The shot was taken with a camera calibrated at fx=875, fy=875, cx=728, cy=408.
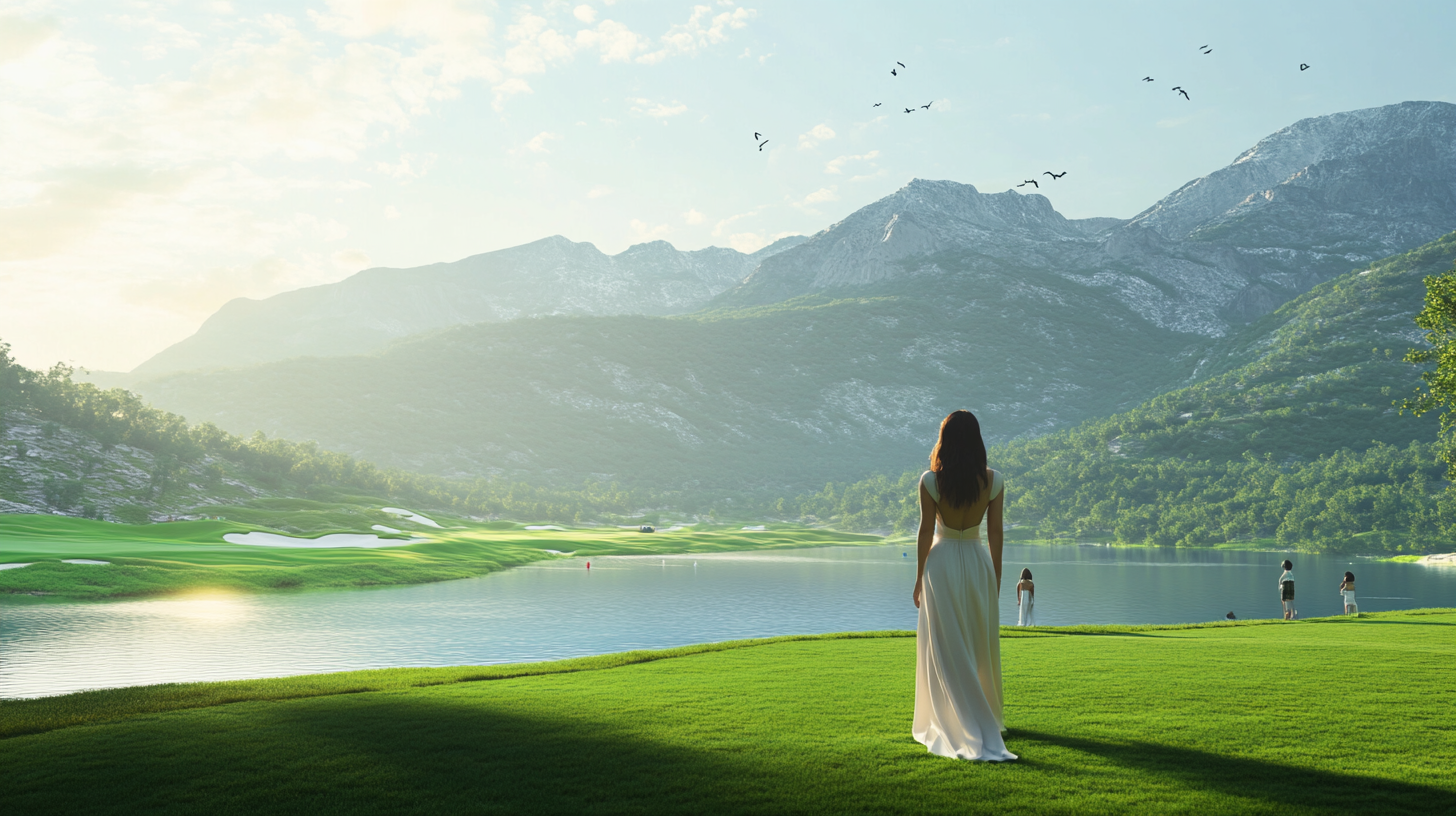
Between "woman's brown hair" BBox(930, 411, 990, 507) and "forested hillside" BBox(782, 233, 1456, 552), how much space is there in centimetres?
13964

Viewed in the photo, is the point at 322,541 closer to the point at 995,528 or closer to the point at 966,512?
the point at 966,512

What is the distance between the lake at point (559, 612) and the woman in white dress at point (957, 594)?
2536 cm

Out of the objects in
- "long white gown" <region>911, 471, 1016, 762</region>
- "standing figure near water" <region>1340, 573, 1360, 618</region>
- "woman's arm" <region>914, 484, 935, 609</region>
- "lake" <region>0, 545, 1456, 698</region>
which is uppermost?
"woman's arm" <region>914, 484, 935, 609</region>

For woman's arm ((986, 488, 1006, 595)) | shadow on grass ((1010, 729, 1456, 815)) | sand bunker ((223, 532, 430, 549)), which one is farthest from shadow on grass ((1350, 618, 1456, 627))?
sand bunker ((223, 532, 430, 549))

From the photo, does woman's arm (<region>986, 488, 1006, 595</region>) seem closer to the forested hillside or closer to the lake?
the lake

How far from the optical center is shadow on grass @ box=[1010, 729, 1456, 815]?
791 centimetres

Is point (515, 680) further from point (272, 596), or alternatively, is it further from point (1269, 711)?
point (272, 596)

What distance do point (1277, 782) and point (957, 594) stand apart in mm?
3583

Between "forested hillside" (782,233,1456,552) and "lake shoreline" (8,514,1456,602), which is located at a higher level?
"forested hillside" (782,233,1456,552)

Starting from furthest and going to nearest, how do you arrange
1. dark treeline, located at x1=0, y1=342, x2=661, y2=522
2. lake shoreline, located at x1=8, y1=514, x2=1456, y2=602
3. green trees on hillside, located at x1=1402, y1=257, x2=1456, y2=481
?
dark treeline, located at x1=0, y1=342, x2=661, y2=522 → lake shoreline, located at x1=8, y1=514, x2=1456, y2=602 → green trees on hillside, located at x1=1402, y1=257, x2=1456, y2=481

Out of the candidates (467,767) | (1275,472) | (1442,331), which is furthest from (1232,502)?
(467,767)

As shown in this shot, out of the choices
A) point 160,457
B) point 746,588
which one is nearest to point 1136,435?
point 746,588

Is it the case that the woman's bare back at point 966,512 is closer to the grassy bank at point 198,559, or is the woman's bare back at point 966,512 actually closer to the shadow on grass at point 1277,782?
the shadow on grass at point 1277,782

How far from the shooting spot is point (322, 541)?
8362 cm
